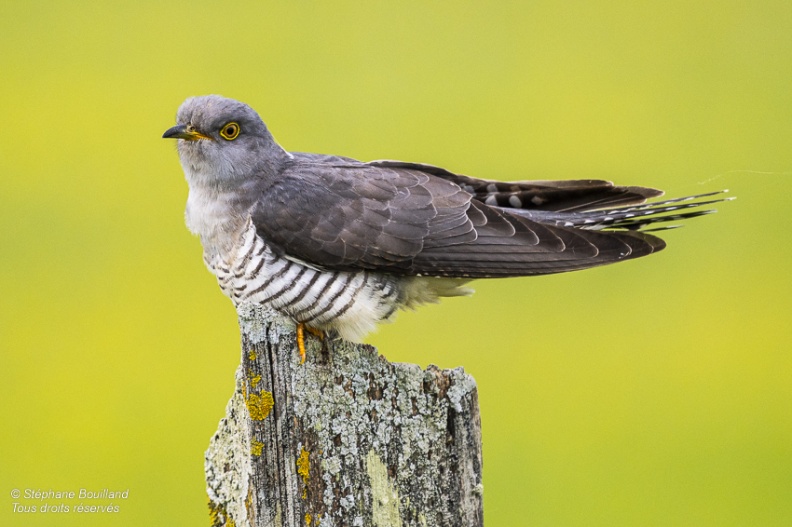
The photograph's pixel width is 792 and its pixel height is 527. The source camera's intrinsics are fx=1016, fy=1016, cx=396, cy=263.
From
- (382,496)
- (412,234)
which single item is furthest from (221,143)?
(382,496)

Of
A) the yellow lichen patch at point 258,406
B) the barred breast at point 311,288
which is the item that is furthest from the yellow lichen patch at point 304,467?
the barred breast at point 311,288

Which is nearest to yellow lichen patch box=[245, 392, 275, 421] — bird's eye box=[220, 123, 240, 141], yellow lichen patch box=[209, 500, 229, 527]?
yellow lichen patch box=[209, 500, 229, 527]

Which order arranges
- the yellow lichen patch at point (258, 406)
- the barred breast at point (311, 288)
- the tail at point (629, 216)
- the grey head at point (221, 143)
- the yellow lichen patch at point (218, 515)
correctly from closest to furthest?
1. the yellow lichen patch at point (258, 406)
2. the yellow lichen patch at point (218, 515)
3. the barred breast at point (311, 288)
4. the tail at point (629, 216)
5. the grey head at point (221, 143)

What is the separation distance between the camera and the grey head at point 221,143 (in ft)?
14.5

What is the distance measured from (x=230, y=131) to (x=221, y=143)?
2.8 inches

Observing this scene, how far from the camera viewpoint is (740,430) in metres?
7.01

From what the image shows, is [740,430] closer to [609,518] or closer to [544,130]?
[609,518]

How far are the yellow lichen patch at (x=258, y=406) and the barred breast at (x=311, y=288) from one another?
850 millimetres

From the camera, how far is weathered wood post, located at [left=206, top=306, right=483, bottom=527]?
312 centimetres

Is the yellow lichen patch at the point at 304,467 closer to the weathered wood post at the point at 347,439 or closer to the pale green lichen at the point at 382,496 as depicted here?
the weathered wood post at the point at 347,439

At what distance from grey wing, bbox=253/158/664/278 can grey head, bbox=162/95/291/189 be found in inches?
6.1

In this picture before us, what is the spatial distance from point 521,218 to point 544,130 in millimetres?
4760

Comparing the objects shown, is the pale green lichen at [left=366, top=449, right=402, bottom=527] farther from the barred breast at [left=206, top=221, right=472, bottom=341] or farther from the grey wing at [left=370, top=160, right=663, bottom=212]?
the grey wing at [left=370, top=160, right=663, bottom=212]

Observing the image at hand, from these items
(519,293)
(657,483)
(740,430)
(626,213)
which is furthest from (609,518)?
(626,213)
